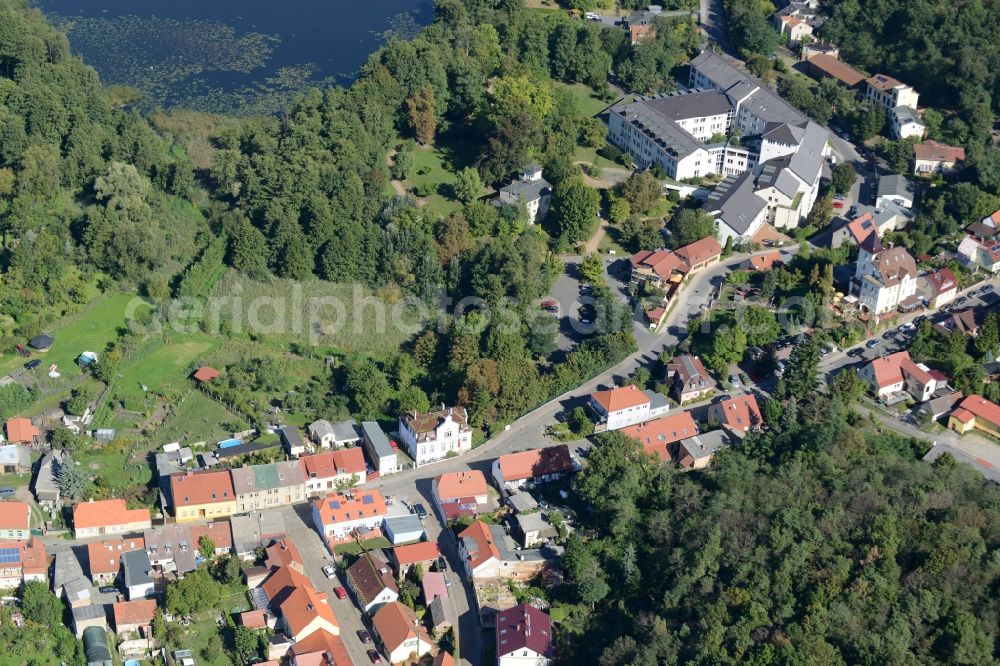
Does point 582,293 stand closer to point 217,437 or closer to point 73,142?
point 217,437

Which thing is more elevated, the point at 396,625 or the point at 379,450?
the point at 379,450

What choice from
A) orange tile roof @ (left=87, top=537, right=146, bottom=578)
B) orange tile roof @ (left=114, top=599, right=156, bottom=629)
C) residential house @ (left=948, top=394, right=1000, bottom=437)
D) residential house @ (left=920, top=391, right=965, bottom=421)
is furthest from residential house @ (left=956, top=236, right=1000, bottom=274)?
orange tile roof @ (left=114, top=599, right=156, bottom=629)

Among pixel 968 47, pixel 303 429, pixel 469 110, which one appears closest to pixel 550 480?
pixel 303 429

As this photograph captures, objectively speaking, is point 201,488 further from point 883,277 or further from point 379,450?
point 883,277

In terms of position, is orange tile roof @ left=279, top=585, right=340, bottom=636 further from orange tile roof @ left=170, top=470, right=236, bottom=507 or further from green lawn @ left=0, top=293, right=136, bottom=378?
green lawn @ left=0, top=293, right=136, bottom=378

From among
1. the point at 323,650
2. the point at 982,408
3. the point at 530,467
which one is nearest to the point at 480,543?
the point at 530,467

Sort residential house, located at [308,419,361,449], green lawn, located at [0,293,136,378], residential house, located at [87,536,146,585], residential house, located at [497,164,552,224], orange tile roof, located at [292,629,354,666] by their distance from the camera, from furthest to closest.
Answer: residential house, located at [497,164,552,224] < green lawn, located at [0,293,136,378] < residential house, located at [308,419,361,449] < residential house, located at [87,536,146,585] < orange tile roof, located at [292,629,354,666]

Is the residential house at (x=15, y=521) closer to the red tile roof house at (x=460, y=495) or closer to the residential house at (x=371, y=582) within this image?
the residential house at (x=371, y=582)
